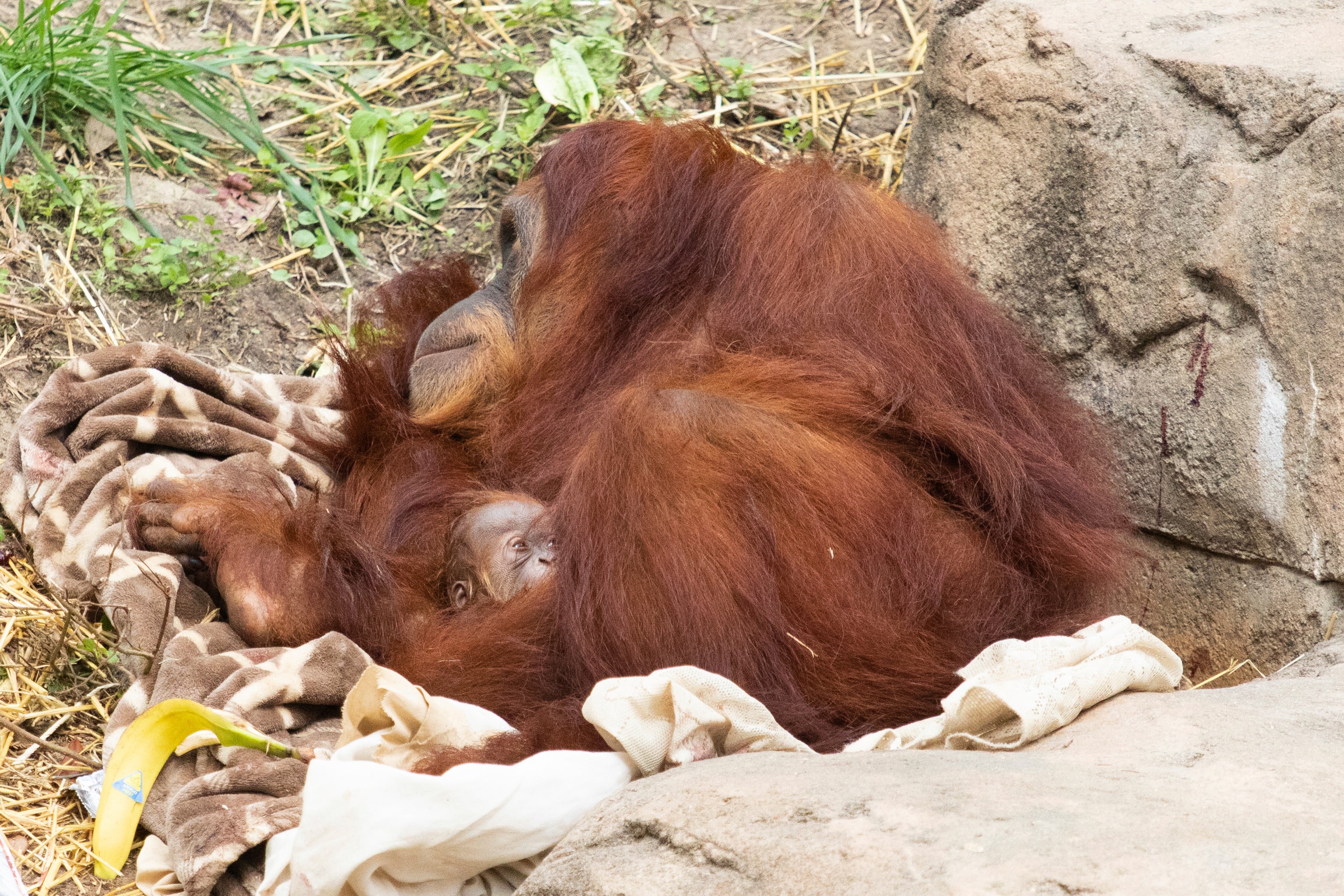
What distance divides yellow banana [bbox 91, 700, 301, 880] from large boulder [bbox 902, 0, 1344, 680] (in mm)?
1669

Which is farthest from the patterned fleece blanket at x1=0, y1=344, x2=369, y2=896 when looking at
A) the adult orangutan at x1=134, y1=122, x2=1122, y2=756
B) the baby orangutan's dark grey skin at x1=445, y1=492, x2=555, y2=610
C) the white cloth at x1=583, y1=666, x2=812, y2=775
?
the white cloth at x1=583, y1=666, x2=812, y2=775

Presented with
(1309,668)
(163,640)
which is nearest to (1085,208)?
(1309,668)

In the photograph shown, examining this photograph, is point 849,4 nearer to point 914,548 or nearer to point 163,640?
point 914,548

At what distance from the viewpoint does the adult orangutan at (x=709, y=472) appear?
72.4 inches

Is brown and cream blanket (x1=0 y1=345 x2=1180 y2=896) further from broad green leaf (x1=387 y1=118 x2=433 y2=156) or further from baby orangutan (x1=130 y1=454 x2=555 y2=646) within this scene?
broad green leaf (x1=387 y1=118 x2=433 y2=156)

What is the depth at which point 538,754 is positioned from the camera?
1.59m

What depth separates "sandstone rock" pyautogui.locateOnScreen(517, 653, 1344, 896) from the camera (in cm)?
111

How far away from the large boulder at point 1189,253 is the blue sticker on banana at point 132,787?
71.8 inches

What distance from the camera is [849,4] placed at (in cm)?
411

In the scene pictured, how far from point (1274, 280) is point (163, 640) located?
2.01 meters

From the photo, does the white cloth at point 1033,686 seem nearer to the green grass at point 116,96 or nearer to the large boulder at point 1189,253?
the large boulder at point 1189,253

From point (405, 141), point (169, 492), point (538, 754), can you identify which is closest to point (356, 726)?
point (538, 754)

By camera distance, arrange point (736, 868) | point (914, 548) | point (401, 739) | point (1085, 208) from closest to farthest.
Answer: point (736, 868) → point (401, 739) → point (914, 548) → point (1085, 208)

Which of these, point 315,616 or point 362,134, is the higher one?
point 362,134
